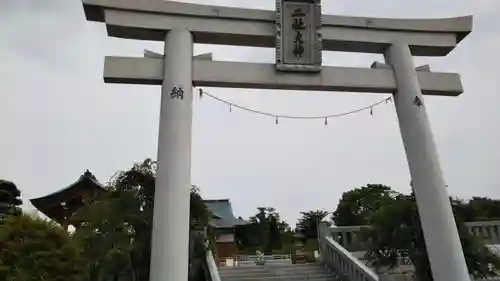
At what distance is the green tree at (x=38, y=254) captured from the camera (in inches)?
349

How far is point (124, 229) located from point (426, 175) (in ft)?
16.3

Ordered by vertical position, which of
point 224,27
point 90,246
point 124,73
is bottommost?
point 90,246

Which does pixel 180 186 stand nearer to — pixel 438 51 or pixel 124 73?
pixel 124 73

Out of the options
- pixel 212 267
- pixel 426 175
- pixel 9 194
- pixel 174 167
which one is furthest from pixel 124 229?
pixel 9 194

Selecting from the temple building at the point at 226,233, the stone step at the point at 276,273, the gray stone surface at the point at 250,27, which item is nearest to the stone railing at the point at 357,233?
the stone step at the point at 276,273

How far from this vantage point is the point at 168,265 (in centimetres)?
575

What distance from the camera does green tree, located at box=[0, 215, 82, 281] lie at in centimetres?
887

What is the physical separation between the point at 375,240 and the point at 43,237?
21.0 ft

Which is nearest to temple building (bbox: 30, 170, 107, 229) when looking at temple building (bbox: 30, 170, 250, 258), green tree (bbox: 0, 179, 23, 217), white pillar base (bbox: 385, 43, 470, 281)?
temple building (bbox: 30, 170, 250, 258)

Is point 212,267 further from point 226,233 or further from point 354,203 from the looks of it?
point 354,203

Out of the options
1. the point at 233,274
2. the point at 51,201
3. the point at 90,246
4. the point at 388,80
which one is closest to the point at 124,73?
the point at 90,246

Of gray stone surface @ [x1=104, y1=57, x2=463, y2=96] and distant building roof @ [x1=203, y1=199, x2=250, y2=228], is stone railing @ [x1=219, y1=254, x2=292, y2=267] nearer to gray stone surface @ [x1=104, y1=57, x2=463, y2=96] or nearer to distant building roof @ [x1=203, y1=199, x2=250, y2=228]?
gray stone surface @ [x1=104, y1=57, x2=463, y2=96]

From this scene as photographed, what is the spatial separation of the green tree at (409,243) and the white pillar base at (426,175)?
43.1 inches

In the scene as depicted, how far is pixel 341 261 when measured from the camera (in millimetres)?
9586
